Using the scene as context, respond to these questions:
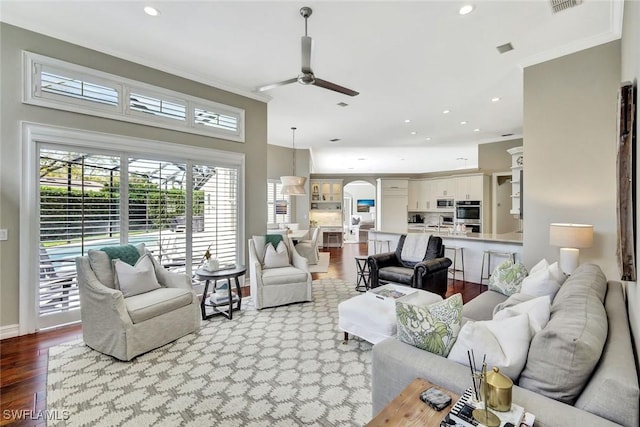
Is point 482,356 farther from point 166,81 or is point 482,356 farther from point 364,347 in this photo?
point 166,81

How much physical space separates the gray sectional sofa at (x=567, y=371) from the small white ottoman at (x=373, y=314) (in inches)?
38.7

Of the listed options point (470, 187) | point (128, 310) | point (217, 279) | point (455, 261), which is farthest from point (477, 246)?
point (128, 310)

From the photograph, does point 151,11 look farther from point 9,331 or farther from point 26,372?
point 9,331

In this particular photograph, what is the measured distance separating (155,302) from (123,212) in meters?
1.50

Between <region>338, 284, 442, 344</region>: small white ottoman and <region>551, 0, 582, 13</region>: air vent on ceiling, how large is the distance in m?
3.07

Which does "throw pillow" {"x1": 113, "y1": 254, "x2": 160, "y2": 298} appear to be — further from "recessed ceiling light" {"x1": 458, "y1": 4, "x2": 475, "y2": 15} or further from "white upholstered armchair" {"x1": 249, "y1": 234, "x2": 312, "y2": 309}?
"recessed ceiling light" {"x1": 458, "y1": 4, "x2": 475, "y2": 15}

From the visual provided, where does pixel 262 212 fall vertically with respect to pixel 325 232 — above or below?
above

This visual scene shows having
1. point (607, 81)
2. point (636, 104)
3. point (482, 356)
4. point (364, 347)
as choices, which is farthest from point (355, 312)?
point (607, 81)

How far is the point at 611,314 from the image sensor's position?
1.69 m

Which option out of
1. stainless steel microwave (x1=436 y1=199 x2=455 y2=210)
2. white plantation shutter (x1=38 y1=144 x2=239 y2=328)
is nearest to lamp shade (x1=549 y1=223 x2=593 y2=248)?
white plantation shutter (x1=38 y1=144 x2=239 y2=328)

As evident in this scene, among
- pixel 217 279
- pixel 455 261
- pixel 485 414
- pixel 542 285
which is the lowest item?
pixel 455 261

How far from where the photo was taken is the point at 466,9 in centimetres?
273

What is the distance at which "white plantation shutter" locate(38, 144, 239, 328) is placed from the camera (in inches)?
125

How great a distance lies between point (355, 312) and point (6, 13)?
182 inches
